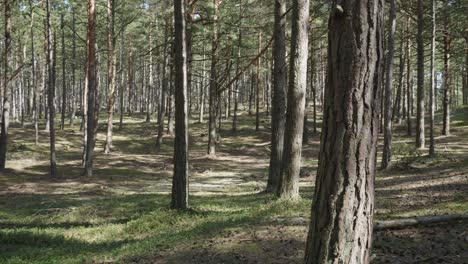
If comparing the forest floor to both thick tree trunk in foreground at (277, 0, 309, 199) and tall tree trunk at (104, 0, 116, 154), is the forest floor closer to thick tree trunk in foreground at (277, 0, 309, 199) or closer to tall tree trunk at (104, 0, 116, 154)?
thick tree trunk in foreground at (277, 0, 309, 199)

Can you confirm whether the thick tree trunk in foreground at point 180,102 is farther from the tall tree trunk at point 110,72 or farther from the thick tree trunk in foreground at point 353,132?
the tall tree trunk at point 110,72

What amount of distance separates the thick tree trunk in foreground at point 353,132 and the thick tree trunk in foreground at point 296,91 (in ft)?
23.2

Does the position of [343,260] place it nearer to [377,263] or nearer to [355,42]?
[355,42]

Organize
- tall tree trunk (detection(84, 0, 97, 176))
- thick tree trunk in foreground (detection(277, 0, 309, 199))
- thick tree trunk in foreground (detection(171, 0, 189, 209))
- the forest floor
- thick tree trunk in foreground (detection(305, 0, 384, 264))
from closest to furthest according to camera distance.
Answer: thick tree trunk in foreground (detection(305, 0, 384, 264))
the forest floor
thick tree trunk in foreground (detection(277, 0, 309, 199))
thick tree trunk in foreground (detection(171, 0, 189, 209))
tall tree trunk (detection(84, 0, 97, 176))

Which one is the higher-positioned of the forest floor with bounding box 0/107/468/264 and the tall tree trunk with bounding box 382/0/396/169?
the tall tree trunk with bounding box 382/0/396/169

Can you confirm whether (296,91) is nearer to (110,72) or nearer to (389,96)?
(389,96)

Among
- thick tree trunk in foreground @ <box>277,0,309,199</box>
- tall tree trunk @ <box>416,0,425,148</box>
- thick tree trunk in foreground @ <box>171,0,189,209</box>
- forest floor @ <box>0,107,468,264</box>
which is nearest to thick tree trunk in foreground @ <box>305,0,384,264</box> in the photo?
forest floor @ <box>0,107,468,264</box>

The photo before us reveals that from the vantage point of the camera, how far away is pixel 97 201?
52.2 ft

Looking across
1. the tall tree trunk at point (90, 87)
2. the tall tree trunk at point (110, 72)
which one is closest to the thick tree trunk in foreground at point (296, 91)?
the tall tree trunk at point (90, 87)

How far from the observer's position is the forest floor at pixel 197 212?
725 cm

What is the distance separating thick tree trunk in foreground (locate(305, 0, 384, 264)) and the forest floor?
9.87ft

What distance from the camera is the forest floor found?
7254mm

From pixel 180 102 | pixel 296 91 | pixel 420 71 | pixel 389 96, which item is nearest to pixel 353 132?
pixel 296 91

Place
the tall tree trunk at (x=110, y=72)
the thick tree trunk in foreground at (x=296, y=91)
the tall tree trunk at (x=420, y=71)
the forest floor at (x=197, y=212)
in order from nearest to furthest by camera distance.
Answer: the forest floor at (x=197, y=212), the thick tree trunk in foreground at (x=296, y=91), the tall tree trunk at (x=420, y=71), the tall tree trunk at (x=110, y=72)
